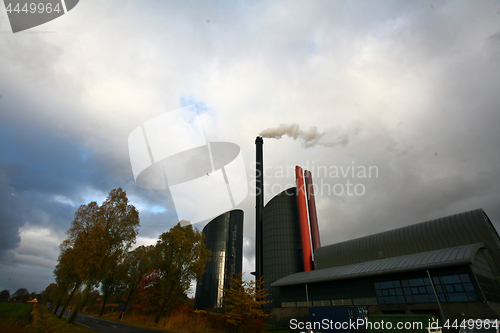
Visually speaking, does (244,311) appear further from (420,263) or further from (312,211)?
(312,211)

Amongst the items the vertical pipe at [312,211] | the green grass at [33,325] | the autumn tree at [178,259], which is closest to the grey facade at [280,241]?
the vertical pipe at [312,211]

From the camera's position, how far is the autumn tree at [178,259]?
29438 mm

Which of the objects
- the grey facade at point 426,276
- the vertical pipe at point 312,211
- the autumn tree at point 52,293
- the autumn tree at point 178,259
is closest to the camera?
the grey facade at point 426,276

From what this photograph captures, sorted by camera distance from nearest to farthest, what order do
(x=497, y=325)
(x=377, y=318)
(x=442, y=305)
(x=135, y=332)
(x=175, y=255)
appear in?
(x=497, y=325)
(x=377, y=318)
(x=135, y=332)
(x=442, y=305)
(x=175, y=255)

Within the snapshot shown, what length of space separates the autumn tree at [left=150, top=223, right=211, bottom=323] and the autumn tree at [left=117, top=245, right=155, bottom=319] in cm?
1011

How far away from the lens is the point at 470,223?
27609mm

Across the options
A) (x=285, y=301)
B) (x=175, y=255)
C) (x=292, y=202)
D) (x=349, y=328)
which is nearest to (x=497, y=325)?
(x=349, y=328)

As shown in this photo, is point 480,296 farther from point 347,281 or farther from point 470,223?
point 347,281

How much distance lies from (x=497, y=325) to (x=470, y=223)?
2186cm

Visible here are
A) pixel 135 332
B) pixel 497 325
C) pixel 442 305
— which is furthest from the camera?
pixel 442 305

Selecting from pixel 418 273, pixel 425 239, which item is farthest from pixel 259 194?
pixel 418 273

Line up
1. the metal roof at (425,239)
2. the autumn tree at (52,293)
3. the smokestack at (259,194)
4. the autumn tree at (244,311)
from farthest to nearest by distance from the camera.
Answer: the smokestack at (259,194) → the autumn tree at (52,293) → the metal roof at (425,239) → the autumn tree at (244,311)

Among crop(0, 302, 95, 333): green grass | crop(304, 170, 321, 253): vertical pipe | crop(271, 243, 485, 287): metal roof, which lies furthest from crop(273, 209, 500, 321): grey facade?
crop(0, 302, 95, 333): green grass

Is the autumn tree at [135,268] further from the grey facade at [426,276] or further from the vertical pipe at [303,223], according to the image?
the vertical pipe at [303,223]
